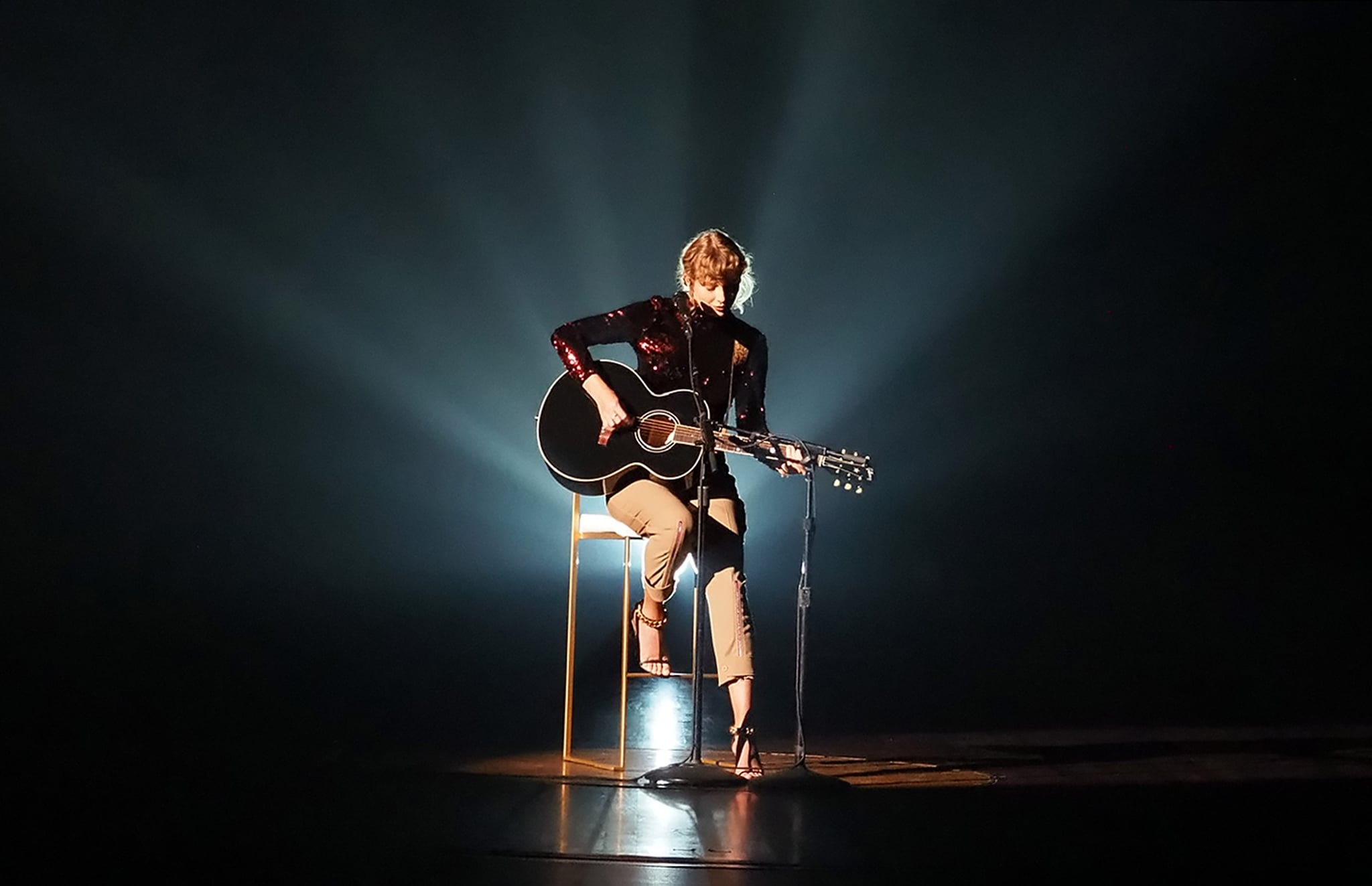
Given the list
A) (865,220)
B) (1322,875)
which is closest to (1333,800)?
(1322,875)

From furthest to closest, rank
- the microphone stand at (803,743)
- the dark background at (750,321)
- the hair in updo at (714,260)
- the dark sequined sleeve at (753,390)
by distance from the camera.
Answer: the dark background at (750,321)
the dark sequined sleeve at (753,390)
the hair in updo at (714,260)
the microphone stand at (803,743)

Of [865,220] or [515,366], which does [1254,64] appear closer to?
[865,220]

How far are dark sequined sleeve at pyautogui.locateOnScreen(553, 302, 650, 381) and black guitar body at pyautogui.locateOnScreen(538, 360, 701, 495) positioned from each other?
3cm

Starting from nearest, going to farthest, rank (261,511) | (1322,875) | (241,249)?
(1322,875)
(241,249)
(261,511)

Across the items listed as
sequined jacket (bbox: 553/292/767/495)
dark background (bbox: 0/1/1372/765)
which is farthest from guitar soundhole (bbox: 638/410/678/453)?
dark background (bbox: 0/1/1372/765)

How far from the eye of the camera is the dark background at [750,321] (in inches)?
159

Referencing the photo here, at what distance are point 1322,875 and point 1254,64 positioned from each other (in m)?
3.61

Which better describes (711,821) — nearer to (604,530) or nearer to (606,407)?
(606,407)

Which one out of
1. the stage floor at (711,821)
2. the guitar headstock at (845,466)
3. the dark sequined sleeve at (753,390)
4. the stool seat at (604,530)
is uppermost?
the dark sequined sleeve at (753,390)

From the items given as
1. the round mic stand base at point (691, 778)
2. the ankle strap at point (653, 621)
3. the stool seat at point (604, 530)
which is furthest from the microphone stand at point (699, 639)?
the stool seat at point (604, 530)

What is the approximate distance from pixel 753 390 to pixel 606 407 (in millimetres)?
431

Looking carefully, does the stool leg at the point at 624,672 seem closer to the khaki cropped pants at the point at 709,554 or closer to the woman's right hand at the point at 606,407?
the khaki cropped pants at the point at 709,554

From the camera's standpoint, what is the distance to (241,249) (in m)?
4.16

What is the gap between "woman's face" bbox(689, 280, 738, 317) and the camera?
2689 mm
